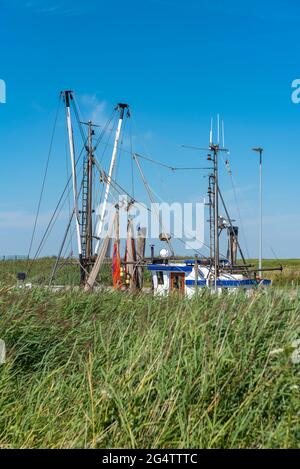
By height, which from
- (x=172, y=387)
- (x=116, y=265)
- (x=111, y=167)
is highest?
(x=111, y=167)

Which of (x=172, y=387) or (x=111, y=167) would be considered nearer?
(x=172, y=387)

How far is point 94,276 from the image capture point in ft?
Answer: 81.5

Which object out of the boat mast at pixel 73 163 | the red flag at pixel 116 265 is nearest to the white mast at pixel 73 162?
the boat mast at pixel 73 163

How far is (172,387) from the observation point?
7320 millimetres

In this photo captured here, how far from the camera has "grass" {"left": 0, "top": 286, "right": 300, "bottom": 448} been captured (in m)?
6.99

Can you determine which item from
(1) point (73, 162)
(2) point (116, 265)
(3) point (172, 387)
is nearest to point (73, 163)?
(1) point (73, 162)

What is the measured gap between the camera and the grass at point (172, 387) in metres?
6.99

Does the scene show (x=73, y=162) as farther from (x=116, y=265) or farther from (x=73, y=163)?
(x=116, y=265)

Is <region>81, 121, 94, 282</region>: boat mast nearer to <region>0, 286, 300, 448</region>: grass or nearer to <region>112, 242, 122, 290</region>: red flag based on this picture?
<region>112, 242, 122, 290</region>: red flag

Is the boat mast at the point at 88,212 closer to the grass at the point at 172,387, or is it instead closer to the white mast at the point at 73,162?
the white mast at the point at 73,162

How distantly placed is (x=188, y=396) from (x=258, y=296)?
133 inches

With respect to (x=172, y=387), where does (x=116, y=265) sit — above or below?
above

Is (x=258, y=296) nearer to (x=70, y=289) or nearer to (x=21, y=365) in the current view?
(x=21, y=365)
